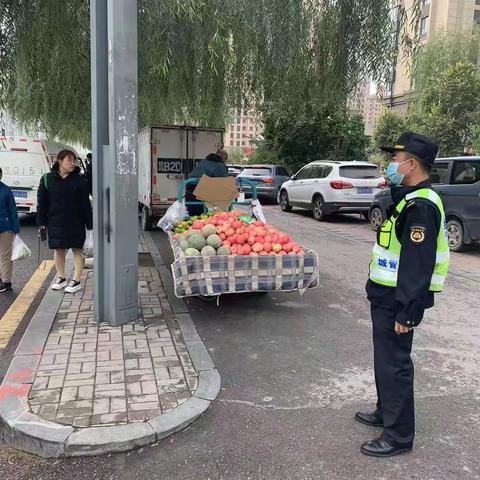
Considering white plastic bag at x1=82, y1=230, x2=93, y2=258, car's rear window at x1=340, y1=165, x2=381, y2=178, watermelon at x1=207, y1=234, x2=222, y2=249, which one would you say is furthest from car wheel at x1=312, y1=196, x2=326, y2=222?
watermelon at x1=207, y1=234, x2=222, y2=249

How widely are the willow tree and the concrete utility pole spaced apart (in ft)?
1.52

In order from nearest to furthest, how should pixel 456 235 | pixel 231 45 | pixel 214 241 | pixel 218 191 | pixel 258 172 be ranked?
pixel 214 241 < pixel 231 45 < pixel 218 191 < pixel 456 235 < pixel 258 172

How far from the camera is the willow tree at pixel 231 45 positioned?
16.8 feet

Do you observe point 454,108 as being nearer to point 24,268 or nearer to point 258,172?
point 258,172

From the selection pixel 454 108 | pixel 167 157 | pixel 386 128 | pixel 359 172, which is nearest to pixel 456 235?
pixel 359 172

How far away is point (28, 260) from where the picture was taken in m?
8.48

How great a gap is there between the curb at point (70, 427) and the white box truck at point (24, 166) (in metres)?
8.03

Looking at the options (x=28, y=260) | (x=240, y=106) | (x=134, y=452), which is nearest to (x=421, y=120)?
(x=240, y=106)

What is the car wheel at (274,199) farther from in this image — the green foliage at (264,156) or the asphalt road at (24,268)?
the asphalt road at (24,268)

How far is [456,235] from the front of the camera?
9977 mm

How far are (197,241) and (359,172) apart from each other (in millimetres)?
9994

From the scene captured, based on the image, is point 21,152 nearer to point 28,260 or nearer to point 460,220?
point 28,260

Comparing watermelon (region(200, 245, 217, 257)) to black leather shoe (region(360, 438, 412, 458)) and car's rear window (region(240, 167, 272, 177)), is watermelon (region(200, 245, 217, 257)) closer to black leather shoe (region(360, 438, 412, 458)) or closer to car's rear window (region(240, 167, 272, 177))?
black leather shoe (region(360, 438, 412, 458))

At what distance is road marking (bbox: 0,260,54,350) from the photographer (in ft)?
16.9
